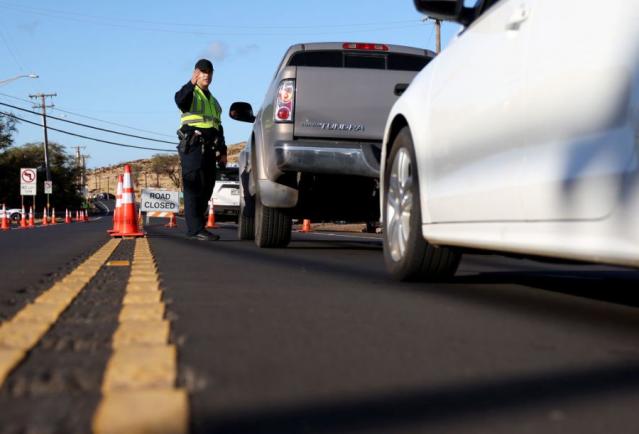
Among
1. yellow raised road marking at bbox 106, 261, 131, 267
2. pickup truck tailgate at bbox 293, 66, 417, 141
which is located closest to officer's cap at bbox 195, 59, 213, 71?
pickup truck tailgate at bbox 293, 66, 417, 141

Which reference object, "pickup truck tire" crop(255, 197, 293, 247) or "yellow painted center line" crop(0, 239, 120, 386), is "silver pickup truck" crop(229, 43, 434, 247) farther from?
"yellow painted center line" crop(0, 239, 120, 386)

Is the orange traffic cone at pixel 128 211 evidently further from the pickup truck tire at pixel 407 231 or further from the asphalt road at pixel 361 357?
the pickup truck tire at pixel 407 231

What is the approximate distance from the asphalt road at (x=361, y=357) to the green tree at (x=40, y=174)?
7460 cm

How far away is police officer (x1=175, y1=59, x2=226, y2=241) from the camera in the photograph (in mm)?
9922

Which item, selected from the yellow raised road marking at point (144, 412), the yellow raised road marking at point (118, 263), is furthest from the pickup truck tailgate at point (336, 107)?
the yellow raised road marking at point (144, 412)

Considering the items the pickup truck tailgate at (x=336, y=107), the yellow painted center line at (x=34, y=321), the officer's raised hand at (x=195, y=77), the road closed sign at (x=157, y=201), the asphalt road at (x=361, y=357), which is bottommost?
the asphalt road at (x=361, y=357)

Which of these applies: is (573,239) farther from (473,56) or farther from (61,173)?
(61,173)

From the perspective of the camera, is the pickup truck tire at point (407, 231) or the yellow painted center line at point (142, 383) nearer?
the yellow painted center line at point (142, 383)

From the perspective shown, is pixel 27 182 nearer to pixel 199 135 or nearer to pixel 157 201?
pixel 157 201

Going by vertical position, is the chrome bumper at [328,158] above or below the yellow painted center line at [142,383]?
above

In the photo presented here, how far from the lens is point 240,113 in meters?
10.2

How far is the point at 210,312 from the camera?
3.60 meters

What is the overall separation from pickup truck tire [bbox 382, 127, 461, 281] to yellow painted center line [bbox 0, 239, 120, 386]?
1831 millimetres

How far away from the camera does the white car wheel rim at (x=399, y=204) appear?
16.7 ft
